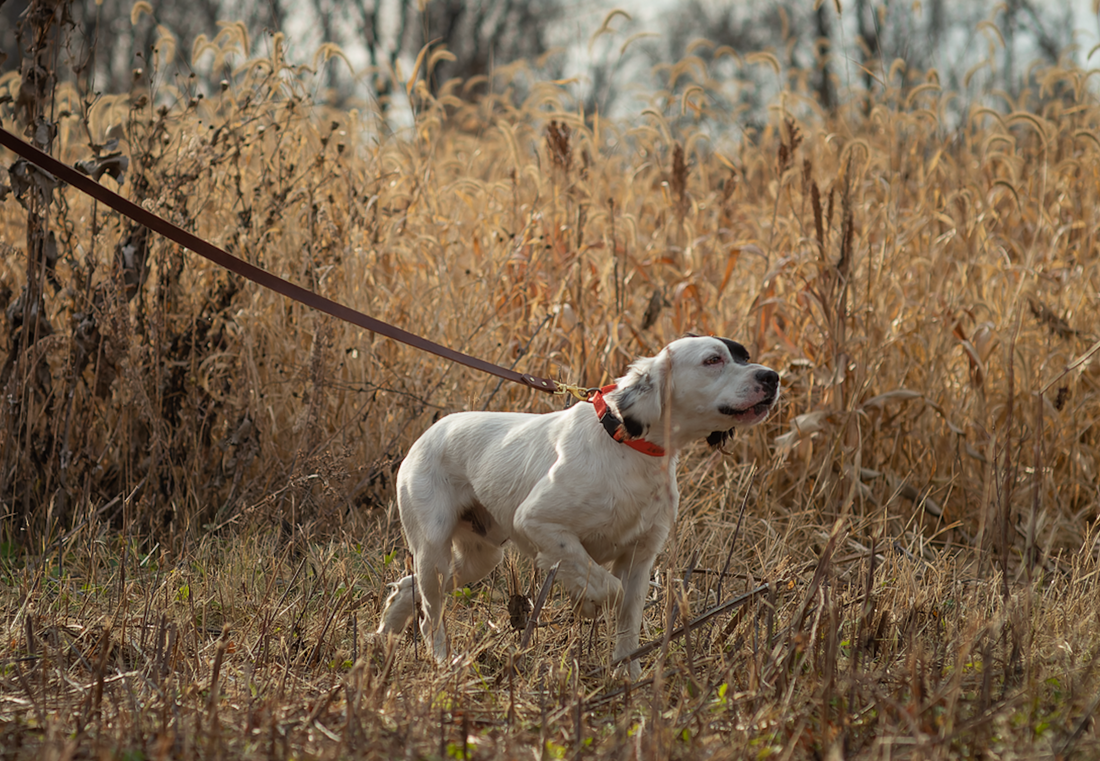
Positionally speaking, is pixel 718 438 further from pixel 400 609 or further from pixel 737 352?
pixel 400 609

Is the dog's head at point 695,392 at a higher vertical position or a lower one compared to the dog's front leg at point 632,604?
higher

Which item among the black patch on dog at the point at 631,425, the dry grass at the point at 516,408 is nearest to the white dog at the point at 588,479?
the black patch on dog at the point at 631,425

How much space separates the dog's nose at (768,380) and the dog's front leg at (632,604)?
58 cm

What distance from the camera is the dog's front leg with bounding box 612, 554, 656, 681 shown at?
2.62m

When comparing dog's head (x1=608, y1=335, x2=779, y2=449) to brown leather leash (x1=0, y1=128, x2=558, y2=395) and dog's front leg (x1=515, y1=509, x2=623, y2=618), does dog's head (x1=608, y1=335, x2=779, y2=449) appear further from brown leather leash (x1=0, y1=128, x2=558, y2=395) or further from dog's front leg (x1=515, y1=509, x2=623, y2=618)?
dog's front leg (x1=515, y1=509, x2=623, y2=618)

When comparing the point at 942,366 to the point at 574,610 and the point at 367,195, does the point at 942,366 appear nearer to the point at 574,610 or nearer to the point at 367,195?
the point at 574,610

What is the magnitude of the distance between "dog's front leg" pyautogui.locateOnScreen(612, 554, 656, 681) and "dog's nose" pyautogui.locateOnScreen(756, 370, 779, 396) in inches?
22.7

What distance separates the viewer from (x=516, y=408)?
4.33 metres

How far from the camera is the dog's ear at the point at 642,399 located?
261cm

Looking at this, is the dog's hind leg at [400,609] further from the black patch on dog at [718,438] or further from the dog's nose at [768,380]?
the dog's nose at [768,380]

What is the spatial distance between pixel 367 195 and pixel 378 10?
43.9 feet

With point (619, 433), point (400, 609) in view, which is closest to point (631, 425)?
point (619, 433)

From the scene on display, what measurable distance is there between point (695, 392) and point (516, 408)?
1.73 metres

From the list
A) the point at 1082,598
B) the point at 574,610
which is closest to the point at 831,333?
the point at 1082,598
